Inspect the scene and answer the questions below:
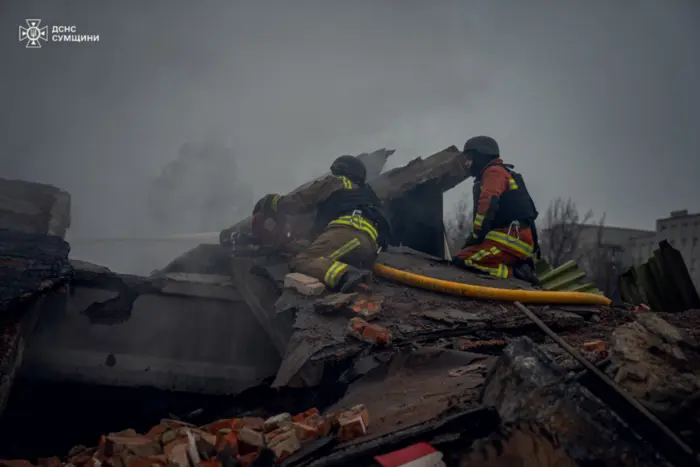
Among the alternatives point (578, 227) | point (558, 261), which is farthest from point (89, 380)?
point (578, 227)

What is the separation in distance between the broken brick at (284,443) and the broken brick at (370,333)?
3.91ft

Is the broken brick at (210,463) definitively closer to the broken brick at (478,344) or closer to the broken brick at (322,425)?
the broken brick at (322,425)

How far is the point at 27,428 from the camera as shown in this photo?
13.8 ft

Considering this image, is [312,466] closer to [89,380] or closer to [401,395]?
[401,395]

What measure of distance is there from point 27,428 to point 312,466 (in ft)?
11.9

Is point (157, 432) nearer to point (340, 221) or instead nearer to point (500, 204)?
point (340, 221)

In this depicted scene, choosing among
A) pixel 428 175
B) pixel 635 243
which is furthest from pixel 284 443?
pixel 635 243

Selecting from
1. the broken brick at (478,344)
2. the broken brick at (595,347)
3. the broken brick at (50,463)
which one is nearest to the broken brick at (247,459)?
the broken brick at (50,463)

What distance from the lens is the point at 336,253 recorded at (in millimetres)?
4848

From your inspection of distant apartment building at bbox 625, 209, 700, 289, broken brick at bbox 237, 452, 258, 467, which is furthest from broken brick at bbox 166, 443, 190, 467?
distant apartment building at bbox 625, 209, 700, 289

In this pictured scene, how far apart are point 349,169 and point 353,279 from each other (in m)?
1.76

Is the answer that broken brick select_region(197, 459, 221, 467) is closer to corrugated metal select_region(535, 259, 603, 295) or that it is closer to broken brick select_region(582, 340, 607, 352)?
broken brick select_region(582, 340, 607, 352)

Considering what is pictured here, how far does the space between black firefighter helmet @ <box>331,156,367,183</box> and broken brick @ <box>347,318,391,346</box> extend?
2557 mm

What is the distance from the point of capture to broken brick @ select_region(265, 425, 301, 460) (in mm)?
2074
